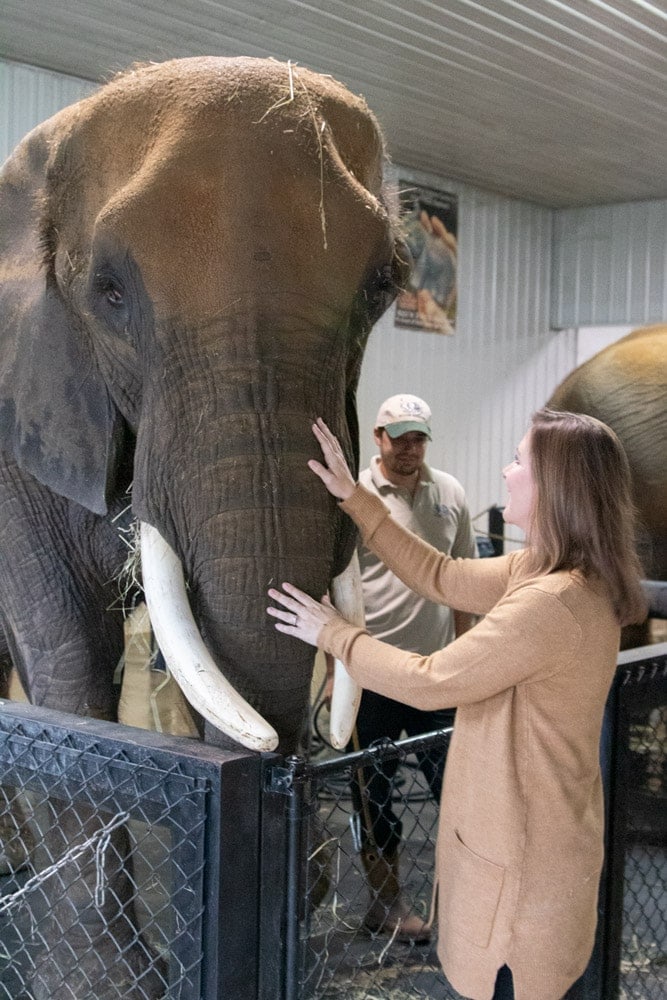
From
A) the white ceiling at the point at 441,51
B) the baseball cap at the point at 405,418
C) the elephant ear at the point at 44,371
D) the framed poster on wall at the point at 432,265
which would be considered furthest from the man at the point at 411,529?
the framed poster on wall at the point at 432,265

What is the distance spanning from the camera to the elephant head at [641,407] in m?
7.34

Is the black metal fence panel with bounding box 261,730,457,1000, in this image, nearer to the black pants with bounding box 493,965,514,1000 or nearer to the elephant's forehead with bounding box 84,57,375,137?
the black pants with bounding box 493,965,514,1000

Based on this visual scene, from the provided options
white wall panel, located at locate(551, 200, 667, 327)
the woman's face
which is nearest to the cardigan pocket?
the woman's face

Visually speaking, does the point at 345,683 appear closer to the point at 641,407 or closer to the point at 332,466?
the point at 332,466

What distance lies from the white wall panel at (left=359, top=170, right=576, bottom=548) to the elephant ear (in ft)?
21.9

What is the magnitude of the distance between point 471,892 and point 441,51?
262 inches

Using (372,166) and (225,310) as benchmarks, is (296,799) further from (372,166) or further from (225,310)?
(372,166)

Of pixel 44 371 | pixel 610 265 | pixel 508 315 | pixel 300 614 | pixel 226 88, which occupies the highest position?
pixel 610 265

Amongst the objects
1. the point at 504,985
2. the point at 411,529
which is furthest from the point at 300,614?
the point at 411,529

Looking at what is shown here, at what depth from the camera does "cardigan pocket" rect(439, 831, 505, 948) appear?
235 cm

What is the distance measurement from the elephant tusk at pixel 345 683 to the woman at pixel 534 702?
0.23m

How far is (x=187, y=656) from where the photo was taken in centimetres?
235

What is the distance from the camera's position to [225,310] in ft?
8.43

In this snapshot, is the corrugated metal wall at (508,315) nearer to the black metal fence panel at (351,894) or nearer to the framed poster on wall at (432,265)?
the framed poster on wall at (432,265)
